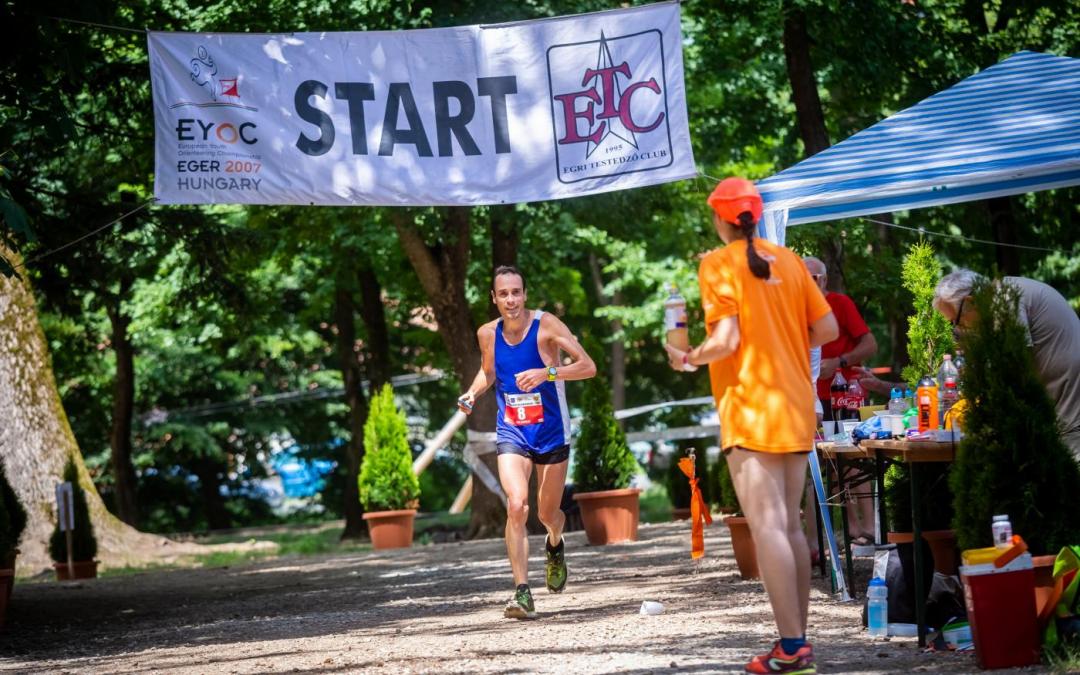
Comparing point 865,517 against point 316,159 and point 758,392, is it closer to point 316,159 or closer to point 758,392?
point 316,159

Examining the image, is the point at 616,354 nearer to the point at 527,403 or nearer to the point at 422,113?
the point at 422,113

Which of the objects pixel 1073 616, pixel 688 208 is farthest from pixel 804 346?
pixel 688 208

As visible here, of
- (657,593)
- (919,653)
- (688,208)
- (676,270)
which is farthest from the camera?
(676,270)

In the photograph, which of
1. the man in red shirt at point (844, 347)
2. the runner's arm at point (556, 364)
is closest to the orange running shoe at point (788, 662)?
the runner's arm at point (556, 364)

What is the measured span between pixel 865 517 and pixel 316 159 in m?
5.01

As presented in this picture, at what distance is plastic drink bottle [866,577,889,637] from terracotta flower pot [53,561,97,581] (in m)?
12.4

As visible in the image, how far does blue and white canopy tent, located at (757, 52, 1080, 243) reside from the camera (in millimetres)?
8820

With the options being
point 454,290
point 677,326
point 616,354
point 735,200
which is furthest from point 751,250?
point 616,354

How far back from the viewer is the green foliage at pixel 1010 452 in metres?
6.19

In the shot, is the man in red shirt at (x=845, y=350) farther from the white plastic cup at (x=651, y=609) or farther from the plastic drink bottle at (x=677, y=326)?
the plastic drink bottle at (x=677, y=326)

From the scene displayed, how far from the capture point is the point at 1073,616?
5.95 m

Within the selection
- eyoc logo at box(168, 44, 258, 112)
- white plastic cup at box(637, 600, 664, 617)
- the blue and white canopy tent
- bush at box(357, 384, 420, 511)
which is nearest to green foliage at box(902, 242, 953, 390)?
the blue and white canopy tent

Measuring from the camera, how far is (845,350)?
10.4 m

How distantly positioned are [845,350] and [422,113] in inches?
138
